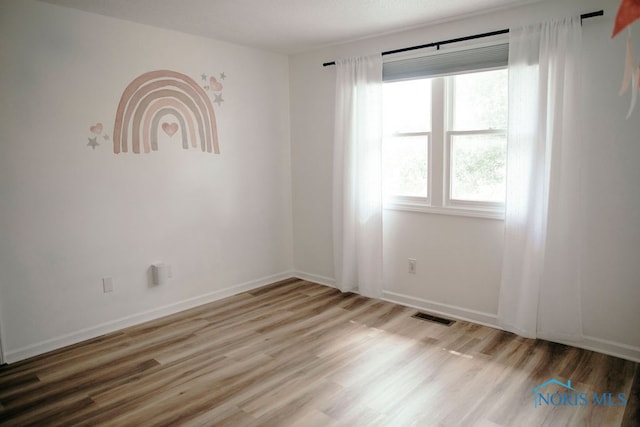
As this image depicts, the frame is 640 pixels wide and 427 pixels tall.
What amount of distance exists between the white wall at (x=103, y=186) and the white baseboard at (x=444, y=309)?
156cm

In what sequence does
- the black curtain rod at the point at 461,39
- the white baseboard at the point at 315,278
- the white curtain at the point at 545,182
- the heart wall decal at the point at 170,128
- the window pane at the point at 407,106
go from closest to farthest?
the black curtain rod at the point at 461,39, the white curtain at the point at 545,182, the heart wall decal at the point at 170,128, the window pane at the point at 407,106, the white baseboard at the point at 315,278

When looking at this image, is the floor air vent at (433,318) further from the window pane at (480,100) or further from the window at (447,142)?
the window pane at (480,100)

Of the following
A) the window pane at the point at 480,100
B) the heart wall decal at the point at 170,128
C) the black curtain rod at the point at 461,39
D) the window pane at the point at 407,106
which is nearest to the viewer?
the black curtain rod at the point at 461,39

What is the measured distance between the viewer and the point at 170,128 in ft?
12.7

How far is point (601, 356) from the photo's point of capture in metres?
3.02

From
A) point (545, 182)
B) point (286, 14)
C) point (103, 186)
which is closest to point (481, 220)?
point (545, 182)

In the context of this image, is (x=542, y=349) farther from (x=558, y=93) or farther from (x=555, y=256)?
(x=558, y=93)

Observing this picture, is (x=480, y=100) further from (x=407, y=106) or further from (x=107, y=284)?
(x=107, y=284)

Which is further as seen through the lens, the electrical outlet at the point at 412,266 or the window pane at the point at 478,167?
the electrical outlet at the point at 412,266

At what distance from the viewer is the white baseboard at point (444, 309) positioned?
364cm

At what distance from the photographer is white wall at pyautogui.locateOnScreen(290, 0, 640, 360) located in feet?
9.61

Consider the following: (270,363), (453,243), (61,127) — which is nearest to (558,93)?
(453,243)

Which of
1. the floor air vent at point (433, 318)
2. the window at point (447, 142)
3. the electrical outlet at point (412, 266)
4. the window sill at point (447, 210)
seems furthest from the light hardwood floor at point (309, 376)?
the window at point (447, 142)

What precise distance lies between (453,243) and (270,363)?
1880 mm
